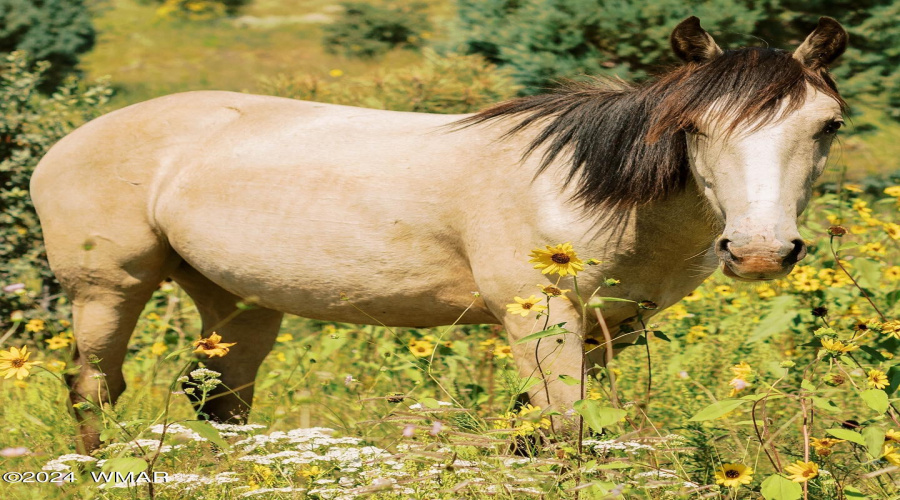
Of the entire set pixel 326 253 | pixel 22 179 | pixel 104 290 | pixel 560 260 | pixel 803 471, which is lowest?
pixel 22 179

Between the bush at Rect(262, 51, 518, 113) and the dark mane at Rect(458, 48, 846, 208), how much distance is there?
3259mm

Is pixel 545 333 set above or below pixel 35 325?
above

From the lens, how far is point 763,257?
2.18m

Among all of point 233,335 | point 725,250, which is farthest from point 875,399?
point 233,335

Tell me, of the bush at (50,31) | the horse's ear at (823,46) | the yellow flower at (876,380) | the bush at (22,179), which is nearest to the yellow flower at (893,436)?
the yellow flower at (876,380)

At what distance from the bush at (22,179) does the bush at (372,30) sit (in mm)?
12145

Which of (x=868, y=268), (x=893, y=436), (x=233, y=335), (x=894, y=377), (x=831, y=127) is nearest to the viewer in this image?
(x=893, y=436)

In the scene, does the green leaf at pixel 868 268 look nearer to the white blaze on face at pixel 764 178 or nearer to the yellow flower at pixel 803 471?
the white blaze on face at pixel 764 178

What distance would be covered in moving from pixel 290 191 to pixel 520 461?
4.96ft

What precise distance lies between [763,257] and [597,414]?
0.60m

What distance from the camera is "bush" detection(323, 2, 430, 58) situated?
17.2 metres

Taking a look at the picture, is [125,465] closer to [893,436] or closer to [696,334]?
[893,436]

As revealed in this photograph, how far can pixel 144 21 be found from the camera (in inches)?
864

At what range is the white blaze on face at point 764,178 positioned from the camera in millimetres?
2201
